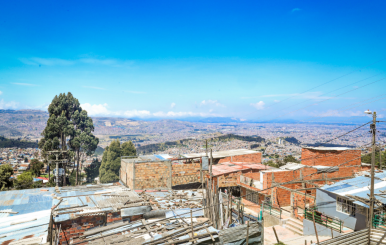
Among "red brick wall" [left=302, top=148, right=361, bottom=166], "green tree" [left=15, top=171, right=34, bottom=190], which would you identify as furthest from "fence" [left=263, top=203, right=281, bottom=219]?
"green tree" [left=15, top=171, right=34, bottom=190]

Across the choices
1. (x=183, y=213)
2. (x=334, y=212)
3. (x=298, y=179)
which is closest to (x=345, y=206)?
(x=334, y=212)

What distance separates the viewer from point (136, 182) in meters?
17.5

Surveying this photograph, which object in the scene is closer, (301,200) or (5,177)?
(301,200)

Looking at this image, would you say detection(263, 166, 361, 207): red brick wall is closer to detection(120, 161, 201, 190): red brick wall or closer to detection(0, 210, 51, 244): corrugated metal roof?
detection(120, 161, 201, 190): red brick wall

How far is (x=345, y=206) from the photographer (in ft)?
38.2

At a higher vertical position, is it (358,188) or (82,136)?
(82,136)

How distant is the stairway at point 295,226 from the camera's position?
42.0 ft

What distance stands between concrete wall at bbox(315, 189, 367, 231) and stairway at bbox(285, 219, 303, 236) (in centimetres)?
134

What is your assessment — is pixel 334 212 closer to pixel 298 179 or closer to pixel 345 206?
pixel 345 206

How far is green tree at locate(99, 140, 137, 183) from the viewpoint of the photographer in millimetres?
31688

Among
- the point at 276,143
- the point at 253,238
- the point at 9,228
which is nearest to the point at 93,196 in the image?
the point at 9,228

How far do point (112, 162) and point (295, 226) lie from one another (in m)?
25.4

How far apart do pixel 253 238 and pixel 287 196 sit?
873 centimetres

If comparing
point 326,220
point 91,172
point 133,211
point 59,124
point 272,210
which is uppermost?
point 59,124
